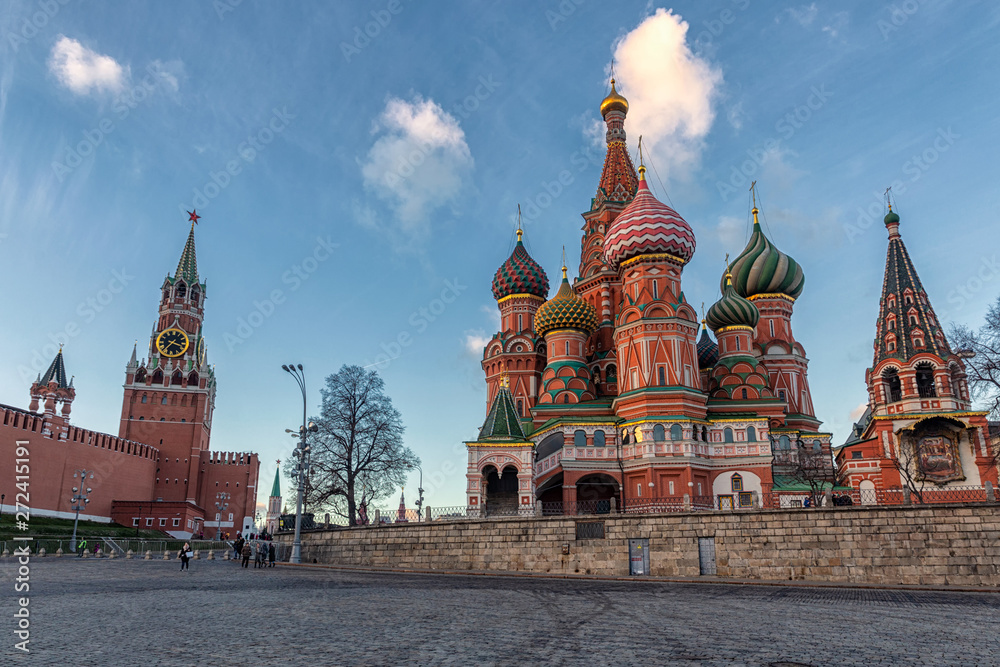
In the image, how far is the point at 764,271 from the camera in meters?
46.3

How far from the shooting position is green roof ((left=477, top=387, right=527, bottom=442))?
33.8 meters

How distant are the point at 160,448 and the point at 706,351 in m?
48.8

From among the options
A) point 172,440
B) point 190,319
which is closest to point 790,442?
point 172,440

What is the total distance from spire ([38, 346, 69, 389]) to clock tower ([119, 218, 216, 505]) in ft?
18.8

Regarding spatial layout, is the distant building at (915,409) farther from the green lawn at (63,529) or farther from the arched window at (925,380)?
the green lawn at (63,529)

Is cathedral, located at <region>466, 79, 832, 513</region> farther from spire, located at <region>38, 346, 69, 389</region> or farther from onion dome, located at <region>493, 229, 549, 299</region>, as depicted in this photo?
spire, located at <region>38, 346, 69, 389</region>

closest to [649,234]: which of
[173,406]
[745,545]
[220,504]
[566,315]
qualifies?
[566,315]

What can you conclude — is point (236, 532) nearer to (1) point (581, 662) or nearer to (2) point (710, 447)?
(2) point (710, 447)

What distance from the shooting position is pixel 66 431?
4978 cm

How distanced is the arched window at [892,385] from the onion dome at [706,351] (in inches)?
368

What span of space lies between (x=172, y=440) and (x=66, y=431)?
15252 millimetres

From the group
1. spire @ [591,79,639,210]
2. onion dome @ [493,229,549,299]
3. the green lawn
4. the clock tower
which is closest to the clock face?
the clock tower

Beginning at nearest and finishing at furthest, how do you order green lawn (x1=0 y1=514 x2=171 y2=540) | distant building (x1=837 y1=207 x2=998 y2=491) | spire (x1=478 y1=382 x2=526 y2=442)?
spire (x1=478 y1=382 x2=526 y2=442) < distant building (x1=837 y1=207 x2=998 y2=491) < green lawn (x1=0 y1=514 x2=171 y2=540)

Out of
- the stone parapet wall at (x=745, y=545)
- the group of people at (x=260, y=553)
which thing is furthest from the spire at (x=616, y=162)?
the group of people at (x=260, y=553)
